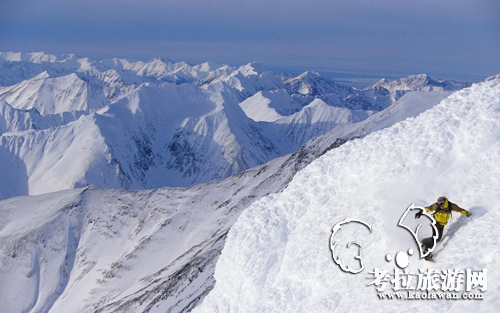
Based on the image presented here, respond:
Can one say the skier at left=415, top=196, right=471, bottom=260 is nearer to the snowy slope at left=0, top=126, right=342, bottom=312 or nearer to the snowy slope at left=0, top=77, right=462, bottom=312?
the snowy slope at left=0, top=126, right=342, bottom=312

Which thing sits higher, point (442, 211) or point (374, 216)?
point (442, 211)

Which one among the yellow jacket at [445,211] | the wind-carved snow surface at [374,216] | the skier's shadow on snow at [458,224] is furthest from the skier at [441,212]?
the wind-carved snow surface at [374,216]

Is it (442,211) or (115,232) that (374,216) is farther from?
(115,232)

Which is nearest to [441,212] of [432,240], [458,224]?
[458,224]

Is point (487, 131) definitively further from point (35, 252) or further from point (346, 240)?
point (35, 252)

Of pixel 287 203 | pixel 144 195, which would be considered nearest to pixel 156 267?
pixel 144 195

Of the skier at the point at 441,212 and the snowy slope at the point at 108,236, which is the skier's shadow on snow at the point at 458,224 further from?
the snowy slope at the point at 108,236
